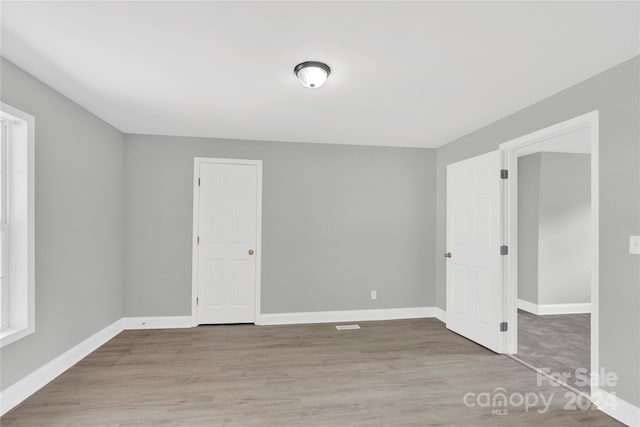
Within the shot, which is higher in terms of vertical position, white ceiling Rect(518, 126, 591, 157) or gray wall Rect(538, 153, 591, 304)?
white ceiling Rect(518, 126, 591, 157)

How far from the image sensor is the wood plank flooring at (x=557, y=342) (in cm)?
320

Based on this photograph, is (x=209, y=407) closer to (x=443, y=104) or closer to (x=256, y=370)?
(x=256, y=370)

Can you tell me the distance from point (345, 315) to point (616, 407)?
2902 mm

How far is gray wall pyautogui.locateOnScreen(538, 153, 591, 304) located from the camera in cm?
516

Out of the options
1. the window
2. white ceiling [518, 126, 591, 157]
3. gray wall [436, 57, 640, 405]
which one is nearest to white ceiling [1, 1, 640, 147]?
gray wall [436, 57, 640, 405]

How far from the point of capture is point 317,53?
2.21 meters

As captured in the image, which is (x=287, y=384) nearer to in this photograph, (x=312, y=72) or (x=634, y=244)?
(x=312, y=72)

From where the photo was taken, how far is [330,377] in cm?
293

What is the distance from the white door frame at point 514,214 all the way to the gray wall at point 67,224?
166 inches

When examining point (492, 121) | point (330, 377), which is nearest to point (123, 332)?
point (330, 377)

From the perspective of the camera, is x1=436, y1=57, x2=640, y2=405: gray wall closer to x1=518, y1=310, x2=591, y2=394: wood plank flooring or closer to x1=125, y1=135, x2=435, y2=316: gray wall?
x1=518, y1=310, x2=591, y2=394: wood plank flooring

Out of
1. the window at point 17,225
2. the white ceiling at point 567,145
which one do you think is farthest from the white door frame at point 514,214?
the window at point 17,225

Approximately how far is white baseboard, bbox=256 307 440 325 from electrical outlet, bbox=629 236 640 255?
2.86 metres

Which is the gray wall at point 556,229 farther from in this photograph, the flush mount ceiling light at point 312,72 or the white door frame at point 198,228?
the flush mount ceiling light at point 312,72
